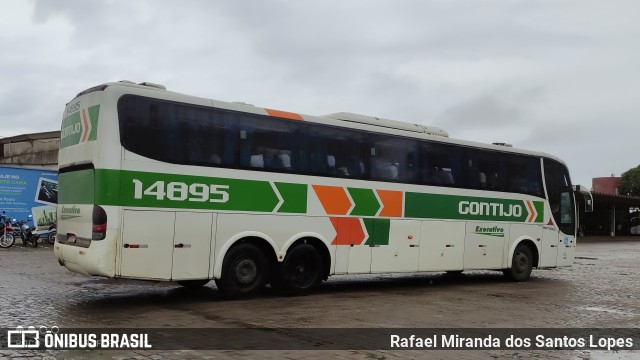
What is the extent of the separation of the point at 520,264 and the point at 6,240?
18.2m

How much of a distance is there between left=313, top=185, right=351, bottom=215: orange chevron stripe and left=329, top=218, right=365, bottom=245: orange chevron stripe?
0.19 meters

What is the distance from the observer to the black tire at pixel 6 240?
2216cm

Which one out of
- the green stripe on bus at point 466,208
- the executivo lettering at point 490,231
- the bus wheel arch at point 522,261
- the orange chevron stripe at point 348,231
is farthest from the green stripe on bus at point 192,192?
the bus wheel arch at point 522,261

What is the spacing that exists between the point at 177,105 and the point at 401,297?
5.85 meters

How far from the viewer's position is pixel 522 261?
16.2 metres

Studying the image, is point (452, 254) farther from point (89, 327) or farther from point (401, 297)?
point (89, 327)

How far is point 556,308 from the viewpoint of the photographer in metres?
10.9

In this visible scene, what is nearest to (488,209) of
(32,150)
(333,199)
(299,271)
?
(333,199)

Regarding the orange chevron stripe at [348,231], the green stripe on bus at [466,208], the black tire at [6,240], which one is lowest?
the black tire at [6,240]

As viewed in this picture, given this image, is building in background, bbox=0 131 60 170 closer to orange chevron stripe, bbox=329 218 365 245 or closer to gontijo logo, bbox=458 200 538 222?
orange chevron stripe, bbox=329 218 365 245

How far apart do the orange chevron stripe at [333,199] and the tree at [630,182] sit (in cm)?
7943

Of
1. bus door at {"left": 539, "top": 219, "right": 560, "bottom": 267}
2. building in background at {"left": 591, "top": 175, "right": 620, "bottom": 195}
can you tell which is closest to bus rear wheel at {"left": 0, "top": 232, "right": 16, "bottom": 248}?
bus door at {"left": 539, "top": 219, "right": 560, "bottom": 267}

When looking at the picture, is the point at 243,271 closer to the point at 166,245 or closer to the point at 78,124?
the point at 166,245

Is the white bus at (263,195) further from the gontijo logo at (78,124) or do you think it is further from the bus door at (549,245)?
the bus door at (549,245)
